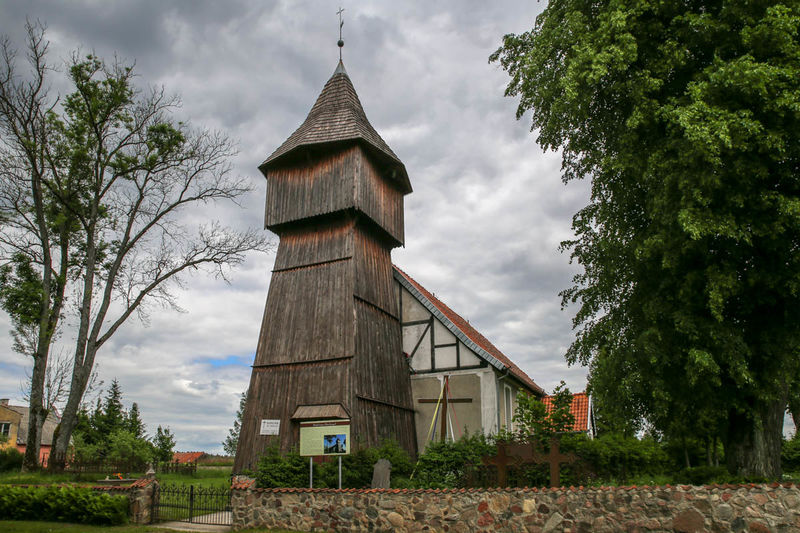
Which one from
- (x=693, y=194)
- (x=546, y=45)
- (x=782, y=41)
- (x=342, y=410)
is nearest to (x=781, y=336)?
(x=693, y=194)

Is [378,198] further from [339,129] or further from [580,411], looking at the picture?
[580,411]

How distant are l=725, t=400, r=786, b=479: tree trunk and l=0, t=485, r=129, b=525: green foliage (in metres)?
13.7

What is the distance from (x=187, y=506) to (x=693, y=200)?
1362cm

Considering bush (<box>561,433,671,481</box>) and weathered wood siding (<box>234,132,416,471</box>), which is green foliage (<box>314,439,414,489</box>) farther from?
bush (<box>561,433,671,481</box>)

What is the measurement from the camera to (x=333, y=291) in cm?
1838

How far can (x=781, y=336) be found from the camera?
11414 millimetres

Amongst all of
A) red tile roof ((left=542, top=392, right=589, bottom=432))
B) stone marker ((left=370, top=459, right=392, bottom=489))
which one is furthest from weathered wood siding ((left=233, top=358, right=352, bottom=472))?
red tile roof ((left=542, top=392, right=589, bottom=432))

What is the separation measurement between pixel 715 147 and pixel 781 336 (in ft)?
13.8

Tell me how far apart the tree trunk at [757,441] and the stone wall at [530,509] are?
3567 millimetres

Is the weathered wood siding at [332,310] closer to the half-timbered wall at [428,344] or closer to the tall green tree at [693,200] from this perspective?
the half-timbered wall at [428,344]

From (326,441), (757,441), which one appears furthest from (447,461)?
(757,441)

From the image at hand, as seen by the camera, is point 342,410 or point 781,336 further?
point 342,410

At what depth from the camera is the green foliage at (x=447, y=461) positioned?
14.7 metres

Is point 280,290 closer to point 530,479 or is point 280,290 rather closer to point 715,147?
point 530,479
